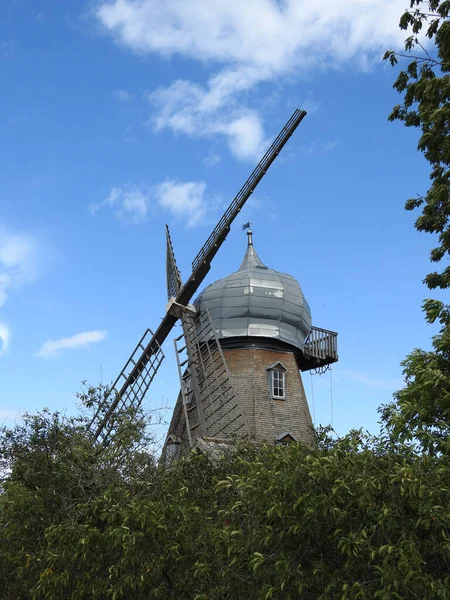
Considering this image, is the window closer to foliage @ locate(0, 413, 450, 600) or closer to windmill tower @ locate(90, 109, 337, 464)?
windmill tower @ locate(90, 109, 337, 464)

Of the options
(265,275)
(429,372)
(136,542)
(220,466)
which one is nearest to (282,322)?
(265,275)

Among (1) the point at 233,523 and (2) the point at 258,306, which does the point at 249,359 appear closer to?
(2) the point at 258,306

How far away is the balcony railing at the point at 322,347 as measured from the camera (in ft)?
86.9

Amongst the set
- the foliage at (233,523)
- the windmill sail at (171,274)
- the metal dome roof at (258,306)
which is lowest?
the foliage at (233,523)

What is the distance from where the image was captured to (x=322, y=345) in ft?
88.3

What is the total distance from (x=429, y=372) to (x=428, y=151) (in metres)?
4.43

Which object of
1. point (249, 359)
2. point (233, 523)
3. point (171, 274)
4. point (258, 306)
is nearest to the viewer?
point (233, 523)

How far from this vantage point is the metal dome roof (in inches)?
987

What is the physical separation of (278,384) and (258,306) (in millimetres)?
3124

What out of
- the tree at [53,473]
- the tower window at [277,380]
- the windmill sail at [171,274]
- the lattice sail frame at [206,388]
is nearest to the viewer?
the tree at [53,473]

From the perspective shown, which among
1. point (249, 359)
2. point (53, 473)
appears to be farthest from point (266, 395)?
point (53, 473)

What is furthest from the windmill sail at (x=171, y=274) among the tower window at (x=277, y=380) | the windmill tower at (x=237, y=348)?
the tower window at (x=277, y=380)

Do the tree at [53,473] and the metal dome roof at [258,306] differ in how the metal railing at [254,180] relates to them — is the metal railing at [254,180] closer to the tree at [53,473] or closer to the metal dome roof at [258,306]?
the metal dome roof at [258,306]

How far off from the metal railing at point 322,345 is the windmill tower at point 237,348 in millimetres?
41
